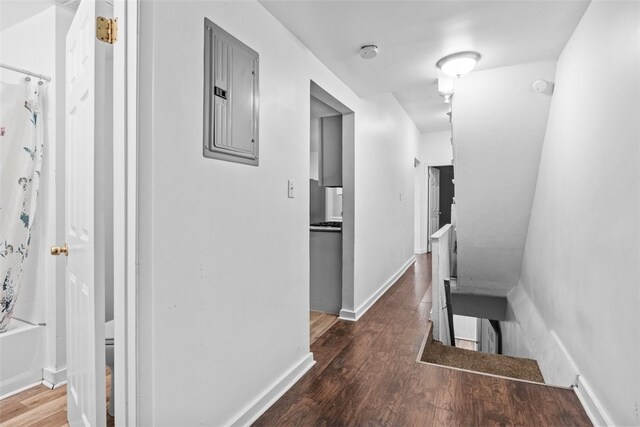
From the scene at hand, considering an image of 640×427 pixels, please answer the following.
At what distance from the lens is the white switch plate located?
211 centimetres

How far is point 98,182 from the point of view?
128cm

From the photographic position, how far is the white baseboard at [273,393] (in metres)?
1.68

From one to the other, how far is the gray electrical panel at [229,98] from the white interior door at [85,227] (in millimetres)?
403

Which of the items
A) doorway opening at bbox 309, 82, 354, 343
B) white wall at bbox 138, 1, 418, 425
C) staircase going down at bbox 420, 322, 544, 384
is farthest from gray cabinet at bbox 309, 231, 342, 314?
white wall at bbox 138, 1, 418, 425

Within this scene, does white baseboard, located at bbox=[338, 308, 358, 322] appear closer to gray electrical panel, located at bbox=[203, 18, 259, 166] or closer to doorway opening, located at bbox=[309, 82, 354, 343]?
doorway opening, located at bbox=[309, 82, 354, 343]

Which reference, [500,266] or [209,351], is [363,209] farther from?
[209,351]

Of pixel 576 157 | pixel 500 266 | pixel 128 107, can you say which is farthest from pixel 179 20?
pixel 500 266

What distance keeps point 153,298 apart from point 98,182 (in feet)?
1.63

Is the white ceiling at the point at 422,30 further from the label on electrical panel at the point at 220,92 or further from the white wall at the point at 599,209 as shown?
the label on electrical panel at the point at 220,92

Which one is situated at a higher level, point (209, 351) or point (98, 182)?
point (98, 182)

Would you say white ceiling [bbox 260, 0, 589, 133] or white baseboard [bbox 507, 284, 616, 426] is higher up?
white ceiling [bbox 260, 0, 589, 133]

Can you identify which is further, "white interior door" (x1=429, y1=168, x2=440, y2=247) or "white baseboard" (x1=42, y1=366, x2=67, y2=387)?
"white interior door" (x1=429, y1=168, x2=440, y2=247)

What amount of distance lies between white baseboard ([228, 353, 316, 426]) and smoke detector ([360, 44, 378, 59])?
217cm

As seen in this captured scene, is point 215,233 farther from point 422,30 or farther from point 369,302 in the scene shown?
point 369,302
